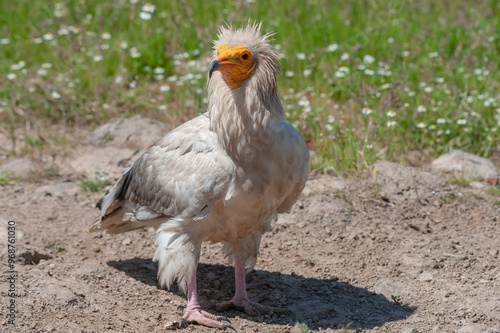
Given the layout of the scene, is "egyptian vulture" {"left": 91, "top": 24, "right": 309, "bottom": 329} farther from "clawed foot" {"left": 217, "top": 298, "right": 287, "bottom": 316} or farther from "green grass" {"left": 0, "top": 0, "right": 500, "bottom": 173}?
"green grass" {"left": 0, "top": 0, "right": 500, "bottom": 173}

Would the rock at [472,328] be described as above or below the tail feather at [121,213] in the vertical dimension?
below

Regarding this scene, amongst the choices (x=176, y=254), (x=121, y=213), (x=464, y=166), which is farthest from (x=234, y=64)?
(x=464, y=166)

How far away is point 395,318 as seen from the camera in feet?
16.8

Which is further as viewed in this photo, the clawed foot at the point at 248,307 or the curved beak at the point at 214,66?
the clawed foot at the point at 248,307

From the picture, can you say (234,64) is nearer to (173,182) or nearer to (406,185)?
(173,182)

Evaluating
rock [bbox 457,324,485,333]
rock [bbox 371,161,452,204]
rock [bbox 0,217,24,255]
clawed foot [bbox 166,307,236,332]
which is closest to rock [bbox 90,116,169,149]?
rock [bbox 0,217,24,255]

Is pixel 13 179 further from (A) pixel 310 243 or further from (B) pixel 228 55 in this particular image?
(B) pixel 228 55

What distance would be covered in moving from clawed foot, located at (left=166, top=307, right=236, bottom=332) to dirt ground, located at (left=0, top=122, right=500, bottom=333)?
2.2 inches

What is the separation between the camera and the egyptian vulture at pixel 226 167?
4832mm

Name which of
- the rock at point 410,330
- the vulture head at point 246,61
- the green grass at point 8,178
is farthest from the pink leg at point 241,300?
the green grass at point 8,178

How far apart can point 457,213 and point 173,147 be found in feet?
7.99

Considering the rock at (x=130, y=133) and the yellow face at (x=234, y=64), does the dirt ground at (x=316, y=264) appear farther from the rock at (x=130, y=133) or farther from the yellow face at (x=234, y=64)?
the yellow face at (x=234, y=64)

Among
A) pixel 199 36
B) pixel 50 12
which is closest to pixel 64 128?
pixel 199 36

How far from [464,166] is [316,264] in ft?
6.09
